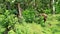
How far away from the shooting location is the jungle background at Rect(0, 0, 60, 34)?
36.4 ft

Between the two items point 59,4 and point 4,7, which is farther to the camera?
point 4,7

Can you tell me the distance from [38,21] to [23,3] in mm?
2721

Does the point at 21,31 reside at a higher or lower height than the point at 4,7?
lower

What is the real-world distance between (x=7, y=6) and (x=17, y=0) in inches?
50.8

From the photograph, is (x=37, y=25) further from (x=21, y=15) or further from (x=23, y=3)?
(x=23, y=3)

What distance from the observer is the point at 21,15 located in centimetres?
1396

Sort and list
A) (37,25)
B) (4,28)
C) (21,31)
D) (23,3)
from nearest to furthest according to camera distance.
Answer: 1. (21,31)
2. (4,28)
3. (37,25)
4. (23,3)

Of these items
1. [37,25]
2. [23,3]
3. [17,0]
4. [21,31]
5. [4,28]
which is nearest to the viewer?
[21,31]

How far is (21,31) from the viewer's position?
33.7 feet

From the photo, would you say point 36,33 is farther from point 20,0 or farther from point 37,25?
point 20,0

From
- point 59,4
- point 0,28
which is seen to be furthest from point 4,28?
point 59,4

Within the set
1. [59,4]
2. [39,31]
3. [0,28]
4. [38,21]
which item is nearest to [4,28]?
[0,28]

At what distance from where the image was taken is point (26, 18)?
540 inches

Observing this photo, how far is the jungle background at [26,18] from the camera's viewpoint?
1110 centimetres
